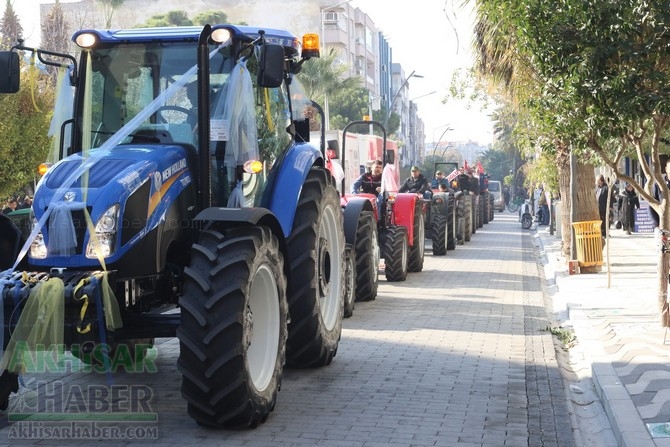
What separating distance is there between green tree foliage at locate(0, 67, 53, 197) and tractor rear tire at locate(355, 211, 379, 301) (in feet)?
52.5

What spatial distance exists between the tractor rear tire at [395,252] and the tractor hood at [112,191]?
1005cm

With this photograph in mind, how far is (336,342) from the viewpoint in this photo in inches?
366

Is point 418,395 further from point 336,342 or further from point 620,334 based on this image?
point 620,334

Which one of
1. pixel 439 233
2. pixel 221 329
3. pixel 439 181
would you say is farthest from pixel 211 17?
pixel 221 329

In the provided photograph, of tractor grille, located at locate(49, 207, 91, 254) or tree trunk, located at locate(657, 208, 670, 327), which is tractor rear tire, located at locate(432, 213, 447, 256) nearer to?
tree trunk, located at locate(657, 208, 670, 327)

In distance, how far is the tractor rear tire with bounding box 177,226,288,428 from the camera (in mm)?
6387

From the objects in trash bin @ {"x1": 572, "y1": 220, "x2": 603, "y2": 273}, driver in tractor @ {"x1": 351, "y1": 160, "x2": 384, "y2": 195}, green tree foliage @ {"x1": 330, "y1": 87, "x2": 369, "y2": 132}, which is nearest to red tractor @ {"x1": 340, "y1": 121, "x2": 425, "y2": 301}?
driver in tractor @ {"x1": 351, "y1": 160, "x2": 384, "y2": 195}

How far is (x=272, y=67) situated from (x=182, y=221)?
1.24 metres

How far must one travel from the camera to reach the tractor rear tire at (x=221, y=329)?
251 inches

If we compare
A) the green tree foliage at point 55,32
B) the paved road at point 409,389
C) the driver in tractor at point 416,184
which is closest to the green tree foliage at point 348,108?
the green tree foliage at point 55,32

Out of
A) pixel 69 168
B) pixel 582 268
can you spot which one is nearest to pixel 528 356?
pixel 69 168

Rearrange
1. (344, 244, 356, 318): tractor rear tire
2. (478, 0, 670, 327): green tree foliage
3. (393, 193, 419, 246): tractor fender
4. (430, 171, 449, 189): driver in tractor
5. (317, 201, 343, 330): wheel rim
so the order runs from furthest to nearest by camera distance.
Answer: (430, 171, 449, 189): driver in tractor < (393, 193, 419, 246): tractor fender < (344, 244, 356, 318): tractor rear tire < (478, 0, 670, 327): green tree foliage < (317, 201, 343, 330): wheel rim

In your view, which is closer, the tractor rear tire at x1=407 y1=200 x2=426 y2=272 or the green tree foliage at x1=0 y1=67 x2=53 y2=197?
the tractor rear tire at x1=407 y1=200 x2=426 y2=272

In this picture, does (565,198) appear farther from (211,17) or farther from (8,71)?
(211,17)
